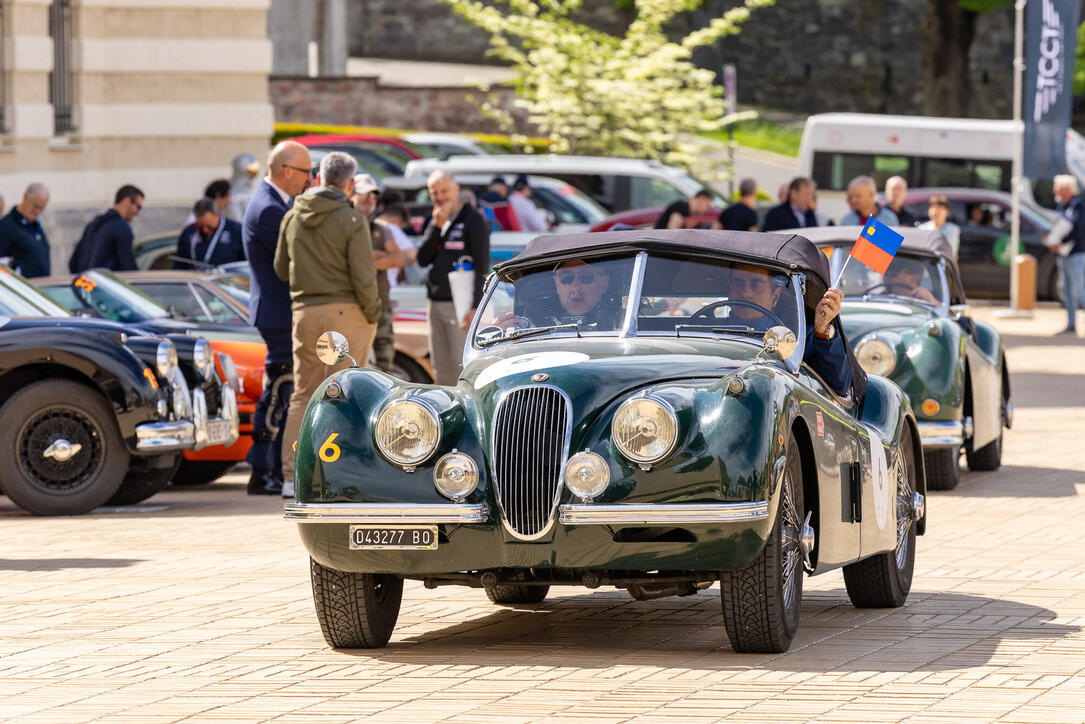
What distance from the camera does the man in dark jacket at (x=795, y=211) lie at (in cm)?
1897

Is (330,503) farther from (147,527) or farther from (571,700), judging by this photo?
(147,527)

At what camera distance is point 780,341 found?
794 centimetres

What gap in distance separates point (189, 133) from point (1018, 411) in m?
12.1

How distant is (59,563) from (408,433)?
11.8 ft

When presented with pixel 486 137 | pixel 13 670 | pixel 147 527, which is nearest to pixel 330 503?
pixel 13 670

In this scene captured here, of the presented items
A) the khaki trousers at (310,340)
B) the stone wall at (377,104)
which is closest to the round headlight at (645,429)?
the khaki trousers at (310,340)

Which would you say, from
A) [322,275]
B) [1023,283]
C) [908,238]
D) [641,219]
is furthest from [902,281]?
[1023,283]

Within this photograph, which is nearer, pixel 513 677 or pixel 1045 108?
pixel 513 677

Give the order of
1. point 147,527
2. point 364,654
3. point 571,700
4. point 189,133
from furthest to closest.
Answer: point 189,133 < point 147,527 < point 364,654 < point 571,700

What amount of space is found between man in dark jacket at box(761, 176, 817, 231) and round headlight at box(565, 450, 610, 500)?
11857 mm

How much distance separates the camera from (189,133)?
26766mm

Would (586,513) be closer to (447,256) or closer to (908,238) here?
(908,238)

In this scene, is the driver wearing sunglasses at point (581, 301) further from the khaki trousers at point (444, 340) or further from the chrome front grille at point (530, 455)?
the khaki trousers at point (444, 340)

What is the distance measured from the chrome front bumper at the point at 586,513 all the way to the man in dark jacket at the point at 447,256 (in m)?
7.78
